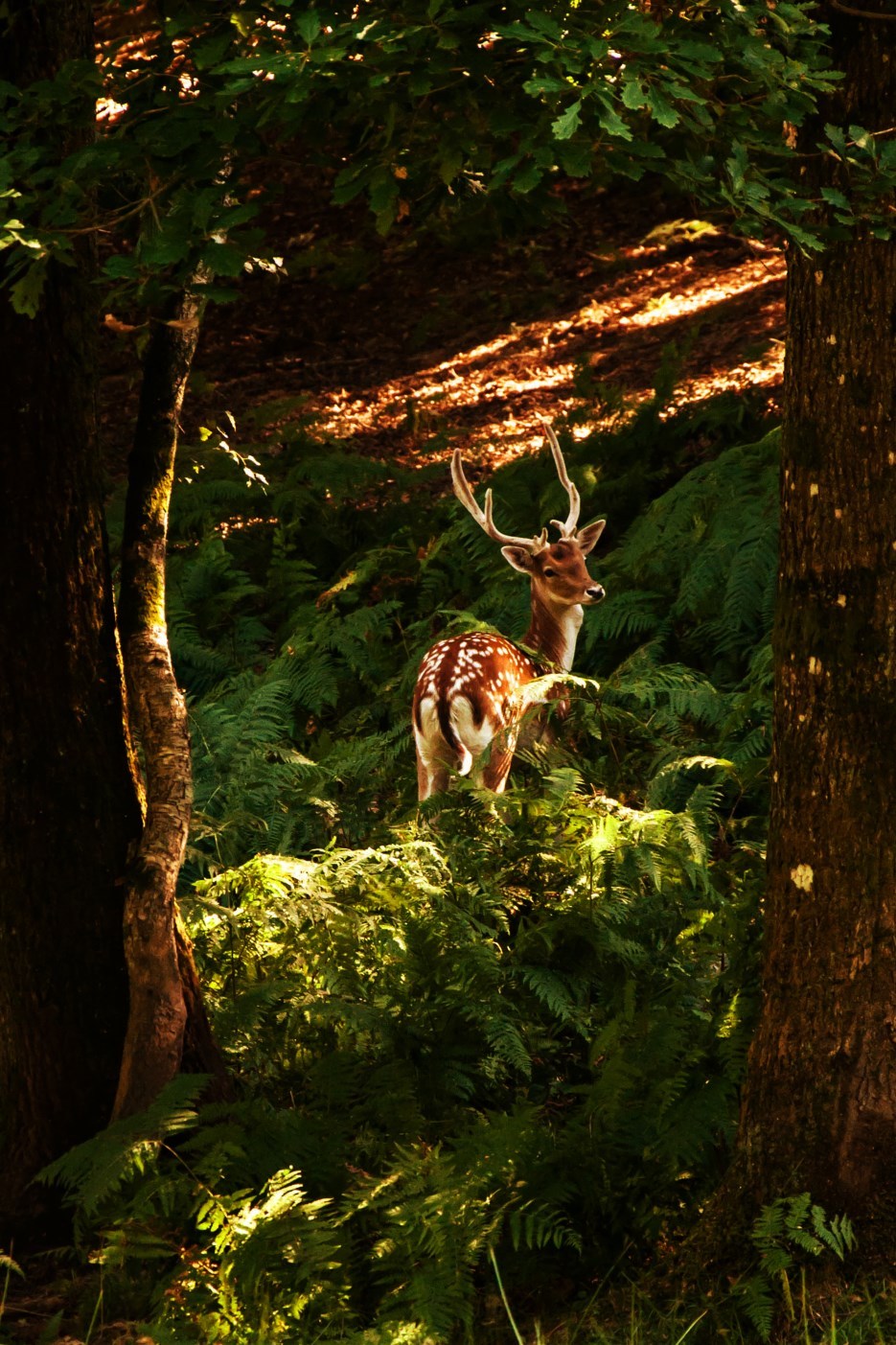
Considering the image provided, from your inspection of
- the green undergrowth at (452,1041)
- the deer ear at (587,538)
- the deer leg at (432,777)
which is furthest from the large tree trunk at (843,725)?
the deer ear at (587,538)

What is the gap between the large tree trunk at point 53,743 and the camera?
4164 millimetres

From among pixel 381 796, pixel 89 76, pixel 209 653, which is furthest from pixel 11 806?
pixel 209 653

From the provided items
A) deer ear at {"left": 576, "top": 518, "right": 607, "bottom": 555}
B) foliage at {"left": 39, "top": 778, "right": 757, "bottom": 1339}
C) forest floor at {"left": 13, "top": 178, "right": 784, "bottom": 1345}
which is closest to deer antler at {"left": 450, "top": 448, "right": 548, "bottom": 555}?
deer ear at {"left": 576, "top": 518, "right": 607, "bottom": 555}

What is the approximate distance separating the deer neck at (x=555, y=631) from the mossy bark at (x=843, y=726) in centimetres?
408

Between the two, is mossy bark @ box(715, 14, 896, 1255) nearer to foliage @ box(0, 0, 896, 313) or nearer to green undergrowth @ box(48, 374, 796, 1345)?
foliage @ box(0, 0, 896, 313)

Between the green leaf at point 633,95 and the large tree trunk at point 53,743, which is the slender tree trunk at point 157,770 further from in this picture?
the green leaf at point 633,95

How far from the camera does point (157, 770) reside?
170 inches

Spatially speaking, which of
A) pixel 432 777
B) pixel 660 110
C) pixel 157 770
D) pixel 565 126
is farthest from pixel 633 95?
pixel 432 777

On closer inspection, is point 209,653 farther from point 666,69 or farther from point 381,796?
point 666,69

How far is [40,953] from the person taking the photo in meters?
4.22

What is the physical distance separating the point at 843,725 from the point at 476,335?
12.0 m

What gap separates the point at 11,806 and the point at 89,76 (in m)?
1.97

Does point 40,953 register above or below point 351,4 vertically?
below

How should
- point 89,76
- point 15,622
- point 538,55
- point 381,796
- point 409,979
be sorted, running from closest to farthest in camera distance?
point 538,55 → point 89,76 → point 15,622 → point 409,979 → point 381,796
